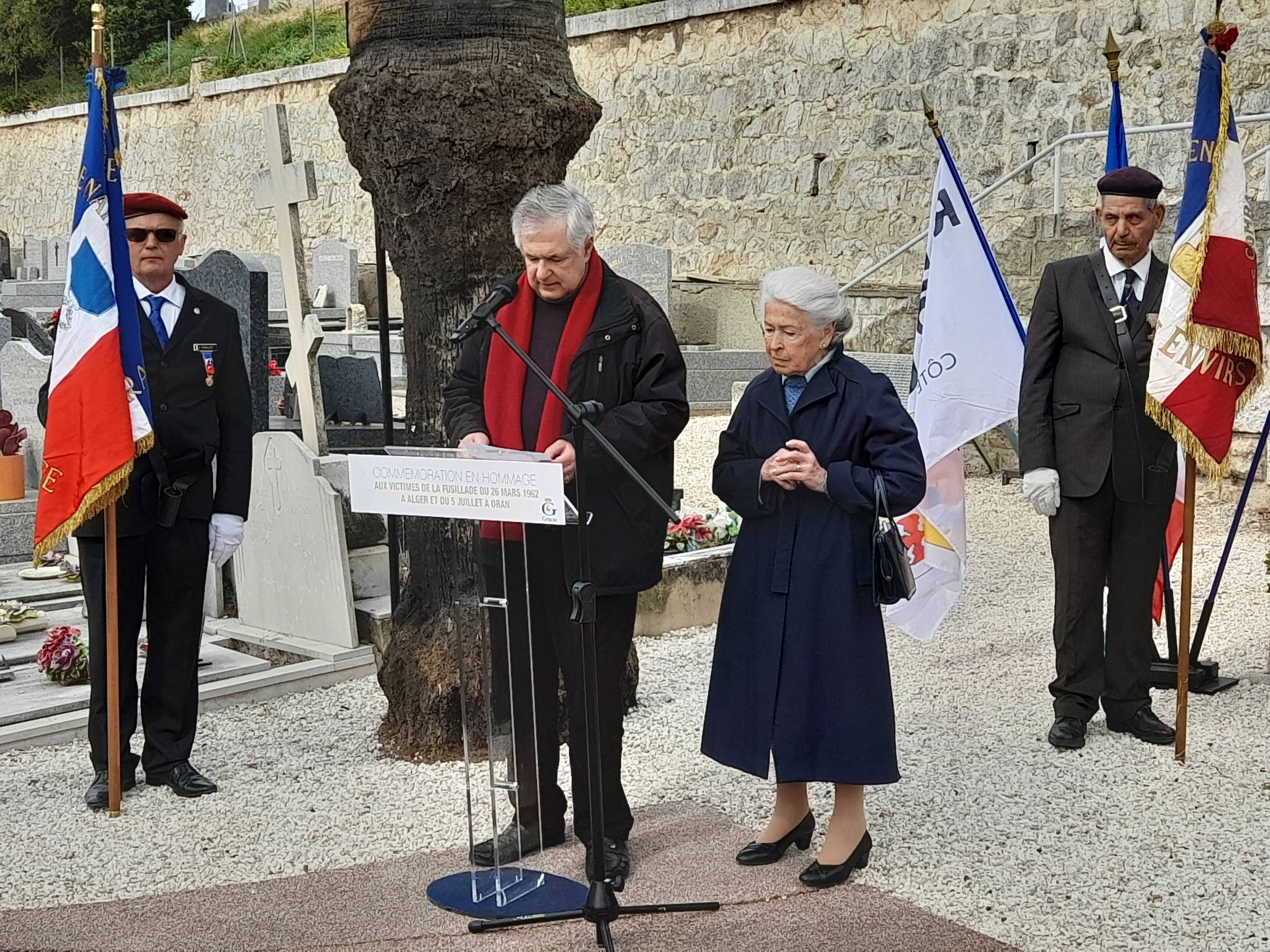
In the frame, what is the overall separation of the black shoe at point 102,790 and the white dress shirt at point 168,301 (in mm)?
1432

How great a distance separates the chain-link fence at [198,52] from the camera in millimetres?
28719

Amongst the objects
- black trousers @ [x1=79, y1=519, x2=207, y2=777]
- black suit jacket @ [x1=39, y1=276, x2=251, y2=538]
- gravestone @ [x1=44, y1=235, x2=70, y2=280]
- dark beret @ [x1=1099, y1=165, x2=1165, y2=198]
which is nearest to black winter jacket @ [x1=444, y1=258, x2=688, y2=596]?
black suit jacket @ [x1=39, y1=276, x2=251, y2=538]

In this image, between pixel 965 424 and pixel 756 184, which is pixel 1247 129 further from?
pixel 965 424

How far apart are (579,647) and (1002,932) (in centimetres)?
129

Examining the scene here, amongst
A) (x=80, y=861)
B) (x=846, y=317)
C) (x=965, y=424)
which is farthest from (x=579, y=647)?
(x=965, y=424)

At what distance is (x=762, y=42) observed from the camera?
58.1 ft

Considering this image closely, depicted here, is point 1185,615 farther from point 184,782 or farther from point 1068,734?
point 184,782

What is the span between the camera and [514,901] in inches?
145

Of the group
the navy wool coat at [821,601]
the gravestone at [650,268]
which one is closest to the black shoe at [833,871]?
the navy wool coat at [821,601]

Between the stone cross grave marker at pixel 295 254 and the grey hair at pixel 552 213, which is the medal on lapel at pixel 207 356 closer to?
the grey hair at pixel 552 213

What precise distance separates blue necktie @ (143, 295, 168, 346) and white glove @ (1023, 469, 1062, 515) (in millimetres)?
2941

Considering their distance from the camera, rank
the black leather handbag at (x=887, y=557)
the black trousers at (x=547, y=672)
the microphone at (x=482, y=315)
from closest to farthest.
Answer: the microphone at (x=482, y=315) < the black leather handbag at (x=887, y=557) < the black trousers at (x=547, y=672)

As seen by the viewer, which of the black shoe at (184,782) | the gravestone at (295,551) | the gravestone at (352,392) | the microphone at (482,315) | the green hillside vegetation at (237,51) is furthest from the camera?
the green hillside vegetation at (237,51)

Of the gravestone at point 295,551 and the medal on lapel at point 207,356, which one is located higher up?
the medal on lapel at point 207,356
